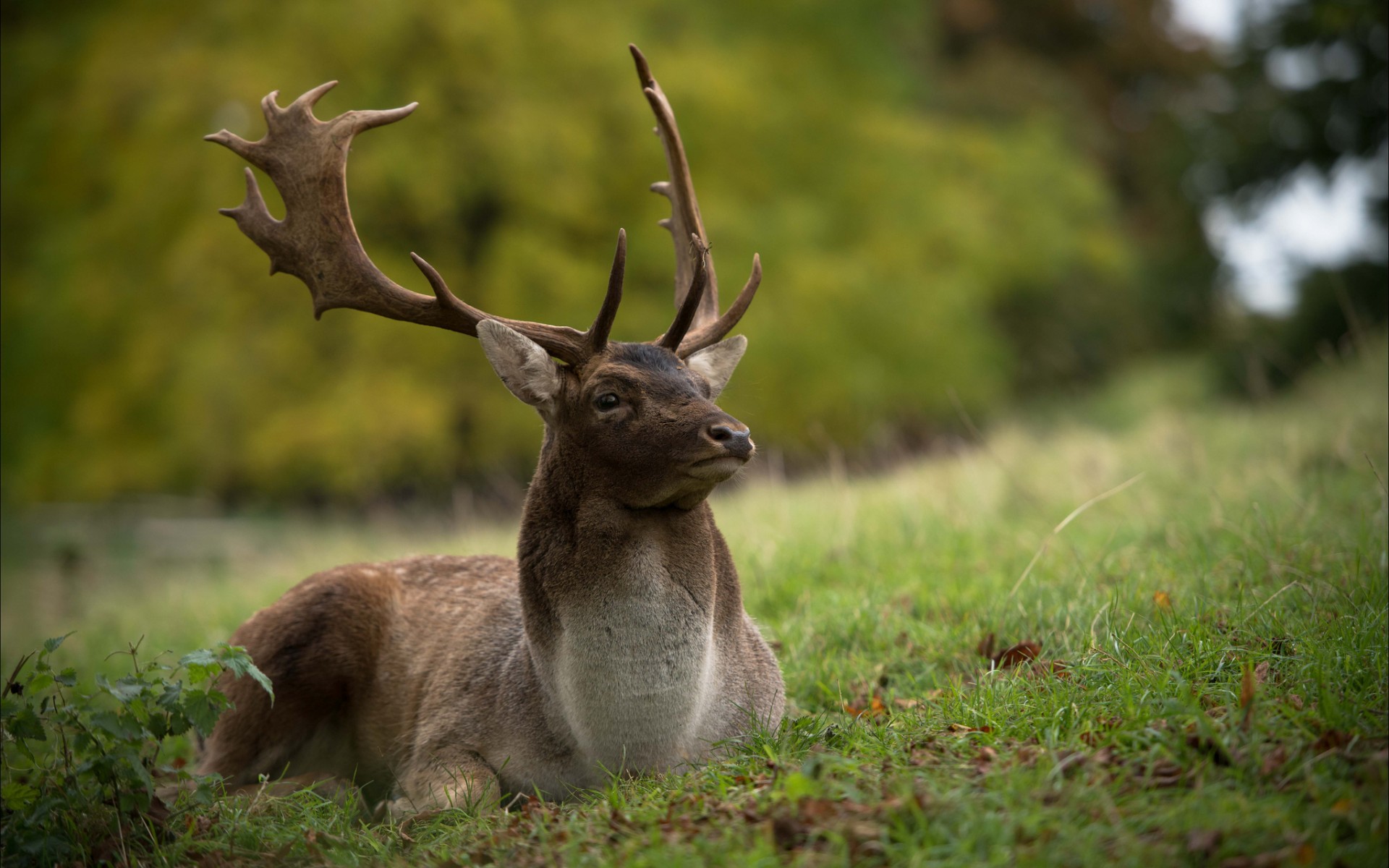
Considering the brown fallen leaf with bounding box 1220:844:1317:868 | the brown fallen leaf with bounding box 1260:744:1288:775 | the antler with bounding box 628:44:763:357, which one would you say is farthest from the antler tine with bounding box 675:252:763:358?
the brown fallen leaf with bounding box 1220:844:1317:868

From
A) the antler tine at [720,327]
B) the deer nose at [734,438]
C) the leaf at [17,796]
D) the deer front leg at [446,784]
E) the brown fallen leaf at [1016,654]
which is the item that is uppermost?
A: the antler tine at [720,327]

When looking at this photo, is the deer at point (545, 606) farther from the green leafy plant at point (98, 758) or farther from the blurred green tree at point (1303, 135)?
the blurred green tree at point (1303, 135)

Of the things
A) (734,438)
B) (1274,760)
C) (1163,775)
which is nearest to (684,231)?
(734,438)

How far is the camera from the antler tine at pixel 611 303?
382cm

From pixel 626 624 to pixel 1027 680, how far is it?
144cm

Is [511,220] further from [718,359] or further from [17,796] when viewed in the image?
[17,796]

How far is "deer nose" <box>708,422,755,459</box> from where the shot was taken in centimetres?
364

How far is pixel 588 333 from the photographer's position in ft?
13.8

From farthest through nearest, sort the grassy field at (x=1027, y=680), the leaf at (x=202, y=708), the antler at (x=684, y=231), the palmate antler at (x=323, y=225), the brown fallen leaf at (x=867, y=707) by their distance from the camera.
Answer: the antler at (x=684, y=231)
the palmate antler at (x=323, y=225)
the brown fallen leaf at (x=867, y=707)
the leaf at (x=202, y=708)
the grassy field at (x=1027, y=680)

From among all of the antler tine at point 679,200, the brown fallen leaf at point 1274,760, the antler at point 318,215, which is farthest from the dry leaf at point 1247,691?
the antler at point 318,215

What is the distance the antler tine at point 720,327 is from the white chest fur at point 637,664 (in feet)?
3.19

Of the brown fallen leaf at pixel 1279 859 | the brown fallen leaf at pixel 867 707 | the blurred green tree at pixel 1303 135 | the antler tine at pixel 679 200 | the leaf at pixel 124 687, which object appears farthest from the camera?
the blurred green tree at pixel 1303 135

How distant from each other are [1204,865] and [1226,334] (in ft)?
61.2

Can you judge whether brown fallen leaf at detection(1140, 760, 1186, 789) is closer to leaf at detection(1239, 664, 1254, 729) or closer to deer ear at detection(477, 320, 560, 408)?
leaf at detection(1239, 664, 1254, 729)
